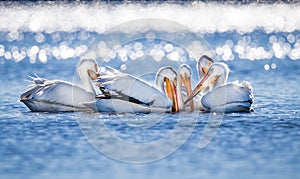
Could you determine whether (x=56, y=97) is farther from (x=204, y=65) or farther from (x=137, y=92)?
(x=204, y=65)

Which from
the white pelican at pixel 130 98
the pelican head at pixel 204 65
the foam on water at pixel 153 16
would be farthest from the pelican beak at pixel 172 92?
the foam on water at pixel 153 16

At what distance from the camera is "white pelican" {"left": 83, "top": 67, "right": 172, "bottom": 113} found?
28.0 ft

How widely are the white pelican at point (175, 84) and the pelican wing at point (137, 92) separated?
225 mm

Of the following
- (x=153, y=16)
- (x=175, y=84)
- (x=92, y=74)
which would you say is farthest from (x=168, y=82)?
(x=153, y=16)

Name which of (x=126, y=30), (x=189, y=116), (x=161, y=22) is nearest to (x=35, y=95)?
(x=189, y=116)

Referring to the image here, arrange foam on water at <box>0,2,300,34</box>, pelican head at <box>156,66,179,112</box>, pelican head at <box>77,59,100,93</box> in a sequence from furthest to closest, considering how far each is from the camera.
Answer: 1. foam on water at <box>0,2,300,34</box>
2. pelican head at <box>77,59,100,93</box>
3. pelican head at <box>156,66,179,112</box>

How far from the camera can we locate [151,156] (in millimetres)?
6883

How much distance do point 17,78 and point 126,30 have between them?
19.5ft

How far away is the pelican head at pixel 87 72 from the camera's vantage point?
362 inches

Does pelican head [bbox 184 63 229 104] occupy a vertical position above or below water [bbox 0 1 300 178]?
above

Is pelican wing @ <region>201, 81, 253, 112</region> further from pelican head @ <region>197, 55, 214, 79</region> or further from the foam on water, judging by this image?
the foam on water

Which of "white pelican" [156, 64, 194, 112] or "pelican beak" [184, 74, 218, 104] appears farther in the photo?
"pelican beak" [184, 74, 218, 104]

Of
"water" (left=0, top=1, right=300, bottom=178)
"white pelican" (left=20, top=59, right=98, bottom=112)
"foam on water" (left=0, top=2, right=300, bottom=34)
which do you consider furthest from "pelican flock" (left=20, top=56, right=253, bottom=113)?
"foam on water" (left=0, top=2, right=300, bottom=34)

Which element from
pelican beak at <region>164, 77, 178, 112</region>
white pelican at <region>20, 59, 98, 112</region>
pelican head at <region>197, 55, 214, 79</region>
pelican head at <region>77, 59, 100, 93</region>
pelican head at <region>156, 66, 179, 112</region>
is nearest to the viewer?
white pelican at <region>20, 59, 98, 112</region>
